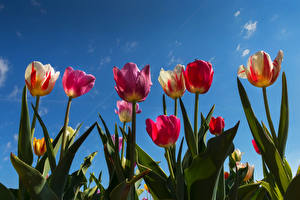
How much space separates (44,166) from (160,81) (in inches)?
38.7

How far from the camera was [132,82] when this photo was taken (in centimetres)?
138

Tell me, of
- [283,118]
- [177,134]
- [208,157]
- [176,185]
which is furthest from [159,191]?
[283,118]

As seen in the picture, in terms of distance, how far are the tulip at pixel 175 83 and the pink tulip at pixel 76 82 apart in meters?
0.52

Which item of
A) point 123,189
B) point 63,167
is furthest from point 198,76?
point 63,167

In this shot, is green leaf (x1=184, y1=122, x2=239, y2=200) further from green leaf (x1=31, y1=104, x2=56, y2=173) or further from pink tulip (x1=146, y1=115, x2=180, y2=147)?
green leaf (x1=31, y1=104, x2=56, y2=173)

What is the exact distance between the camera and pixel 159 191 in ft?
4.84

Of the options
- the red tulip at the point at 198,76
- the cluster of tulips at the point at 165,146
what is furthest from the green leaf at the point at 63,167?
the red tulip at the point at 198,76

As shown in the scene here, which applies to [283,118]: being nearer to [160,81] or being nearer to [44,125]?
[160,81]

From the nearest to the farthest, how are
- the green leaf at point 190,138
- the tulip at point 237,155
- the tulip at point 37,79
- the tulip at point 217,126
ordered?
the green leaf at point 190,138, the tulip at point 37,79, the tulip at point 217,126, the tulip at point 237,155

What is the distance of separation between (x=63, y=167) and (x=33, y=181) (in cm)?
16

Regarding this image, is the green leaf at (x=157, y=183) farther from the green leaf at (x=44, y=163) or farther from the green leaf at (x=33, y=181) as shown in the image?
the green leaf at (x=44, y=163)

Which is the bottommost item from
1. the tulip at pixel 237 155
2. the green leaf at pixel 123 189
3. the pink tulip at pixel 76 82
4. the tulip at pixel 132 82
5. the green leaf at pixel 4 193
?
the tulip at pixel 237 155

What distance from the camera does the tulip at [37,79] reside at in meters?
1.62

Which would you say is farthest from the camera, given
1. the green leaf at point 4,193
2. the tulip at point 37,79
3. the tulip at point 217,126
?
the tulip at point 217,126
